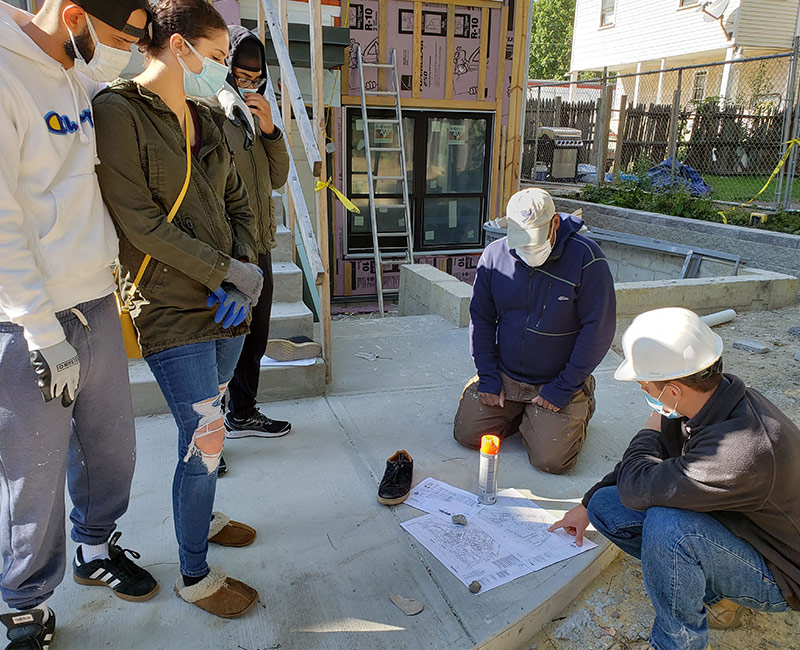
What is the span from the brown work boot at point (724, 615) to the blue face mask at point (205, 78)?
2.43m

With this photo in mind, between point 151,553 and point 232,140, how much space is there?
173 centimetres

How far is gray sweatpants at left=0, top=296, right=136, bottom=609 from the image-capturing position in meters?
1.59

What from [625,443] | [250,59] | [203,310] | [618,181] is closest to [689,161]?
[618,181]

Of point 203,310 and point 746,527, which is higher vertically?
point 203,310

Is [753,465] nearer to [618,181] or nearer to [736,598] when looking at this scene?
[736,598]

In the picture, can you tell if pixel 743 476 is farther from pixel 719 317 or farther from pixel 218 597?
pixel 719 317

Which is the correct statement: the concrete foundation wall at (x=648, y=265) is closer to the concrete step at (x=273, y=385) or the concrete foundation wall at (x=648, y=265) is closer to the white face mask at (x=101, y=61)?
the concrete step at (x=273, y=385)

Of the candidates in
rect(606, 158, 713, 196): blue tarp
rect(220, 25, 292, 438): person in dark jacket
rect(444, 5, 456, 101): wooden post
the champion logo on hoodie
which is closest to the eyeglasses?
rect(220, 25, 292, 438): person in dark jacket

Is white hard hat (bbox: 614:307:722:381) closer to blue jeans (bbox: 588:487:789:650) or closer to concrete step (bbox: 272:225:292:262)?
blue jeans (bbox: 588:487:789:650)

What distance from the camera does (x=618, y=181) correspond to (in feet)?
36.1

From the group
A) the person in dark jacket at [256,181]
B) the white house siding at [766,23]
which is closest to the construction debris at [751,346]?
the person in dark jacket at [256,181]

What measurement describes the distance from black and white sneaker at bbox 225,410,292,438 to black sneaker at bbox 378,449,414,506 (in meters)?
0.67

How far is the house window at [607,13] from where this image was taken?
21.6 m

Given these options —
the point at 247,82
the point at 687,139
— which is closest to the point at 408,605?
the point at 247,82
